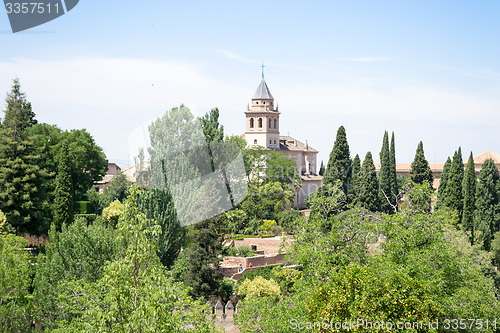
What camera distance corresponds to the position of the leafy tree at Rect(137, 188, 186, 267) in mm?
27312

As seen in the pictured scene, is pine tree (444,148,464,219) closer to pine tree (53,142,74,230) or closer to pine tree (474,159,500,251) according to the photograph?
pine tree (474,159,500,251)

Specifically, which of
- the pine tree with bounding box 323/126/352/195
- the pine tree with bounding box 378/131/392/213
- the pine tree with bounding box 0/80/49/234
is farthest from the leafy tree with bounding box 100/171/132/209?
the pine tree with bounding box 378/131/392/213

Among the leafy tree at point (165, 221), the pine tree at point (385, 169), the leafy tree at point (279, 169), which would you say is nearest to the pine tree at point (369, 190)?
the pine tree at point (385, 169)

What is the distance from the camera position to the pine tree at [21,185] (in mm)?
28297

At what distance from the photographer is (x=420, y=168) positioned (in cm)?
5675

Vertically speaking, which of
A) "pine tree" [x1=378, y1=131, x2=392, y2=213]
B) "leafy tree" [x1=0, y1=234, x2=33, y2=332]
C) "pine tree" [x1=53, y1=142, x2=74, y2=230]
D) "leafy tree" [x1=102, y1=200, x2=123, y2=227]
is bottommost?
"leafy tree" [x1=0, y1=234, x2=33, y2=332]

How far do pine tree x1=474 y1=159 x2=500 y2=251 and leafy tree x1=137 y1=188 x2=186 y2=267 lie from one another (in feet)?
73.4

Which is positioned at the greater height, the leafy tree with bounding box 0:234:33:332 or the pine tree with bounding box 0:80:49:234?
the pine tree with bounding box 0:80:49:234

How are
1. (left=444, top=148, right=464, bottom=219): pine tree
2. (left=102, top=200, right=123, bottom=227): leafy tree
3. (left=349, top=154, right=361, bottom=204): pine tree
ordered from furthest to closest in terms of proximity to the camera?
(left=349, top=154, right=361, bottom=204): pine tree
(left=444, top=148, right=464, bottom=219): pine tree
(left=102, top=200, right=123, bottom=227): leafy tree

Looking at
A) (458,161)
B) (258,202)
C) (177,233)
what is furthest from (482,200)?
(177,233)

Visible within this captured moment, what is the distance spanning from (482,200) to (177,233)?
77.2 feet

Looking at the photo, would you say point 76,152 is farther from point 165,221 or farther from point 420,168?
point 420,168

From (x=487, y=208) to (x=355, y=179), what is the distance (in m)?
11.6

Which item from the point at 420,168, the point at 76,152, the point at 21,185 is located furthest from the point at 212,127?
the point at 420,168
